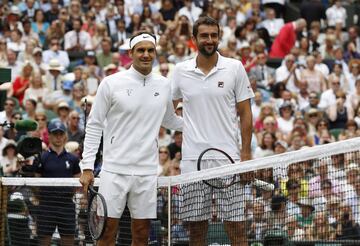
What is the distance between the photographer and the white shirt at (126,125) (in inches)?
419

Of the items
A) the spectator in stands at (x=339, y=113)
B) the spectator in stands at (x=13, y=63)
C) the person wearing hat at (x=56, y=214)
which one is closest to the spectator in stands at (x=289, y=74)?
the spectator in stands at (x=339, y=113)

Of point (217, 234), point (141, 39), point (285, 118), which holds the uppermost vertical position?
point (285, 118)

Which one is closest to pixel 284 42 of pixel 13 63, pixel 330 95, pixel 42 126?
pixel 330 95

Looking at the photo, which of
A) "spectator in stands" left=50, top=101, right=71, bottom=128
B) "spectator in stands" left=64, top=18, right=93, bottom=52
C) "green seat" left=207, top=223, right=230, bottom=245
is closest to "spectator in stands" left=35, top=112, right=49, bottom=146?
"spectator in stands" left=50, top=101, right=71, bottom=128

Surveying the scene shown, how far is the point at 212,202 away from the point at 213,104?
0.88m

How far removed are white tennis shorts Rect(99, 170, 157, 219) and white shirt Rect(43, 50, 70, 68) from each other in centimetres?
1214

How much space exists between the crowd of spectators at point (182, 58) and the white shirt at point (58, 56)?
0.03 meters

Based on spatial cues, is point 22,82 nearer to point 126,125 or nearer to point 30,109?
point 30,109

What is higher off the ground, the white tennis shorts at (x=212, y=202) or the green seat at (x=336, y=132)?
the green seat at (x=336, y=132)

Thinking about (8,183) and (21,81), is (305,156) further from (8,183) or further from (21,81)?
(21,81)

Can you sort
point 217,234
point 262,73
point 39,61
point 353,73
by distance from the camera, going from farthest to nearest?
point 353,73 < point 262,73 < point 39,61 < point 217,234

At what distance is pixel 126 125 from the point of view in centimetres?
1067

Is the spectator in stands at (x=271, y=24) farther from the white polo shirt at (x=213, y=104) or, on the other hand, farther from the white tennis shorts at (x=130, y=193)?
the white tennis shorts at (x=130, y=193)

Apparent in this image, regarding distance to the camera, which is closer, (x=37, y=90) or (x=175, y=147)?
(x=175, y=147)
